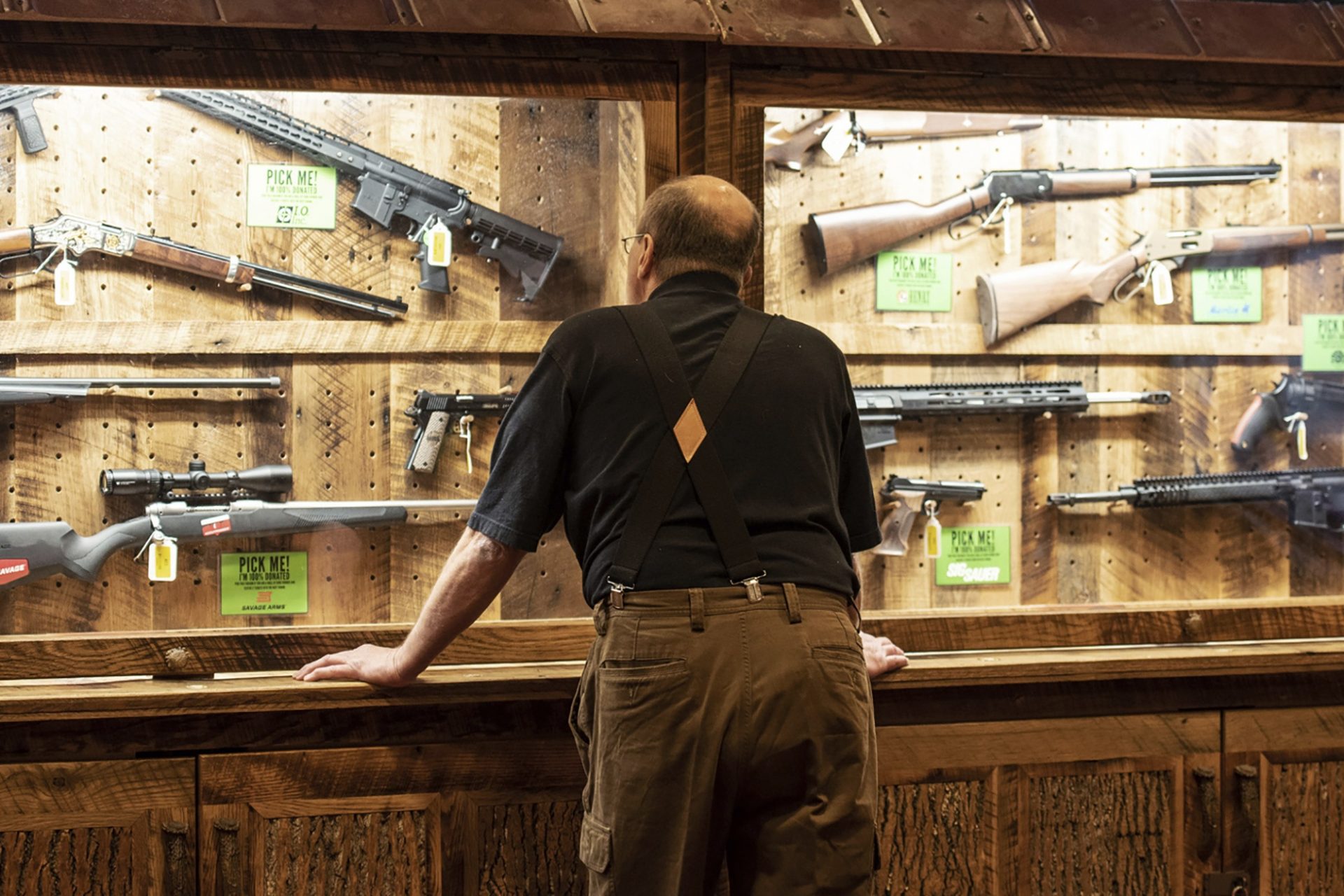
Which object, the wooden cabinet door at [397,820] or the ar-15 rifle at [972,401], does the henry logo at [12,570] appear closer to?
the wooden cabinet door at [397,820]

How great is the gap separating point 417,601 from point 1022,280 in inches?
64.1

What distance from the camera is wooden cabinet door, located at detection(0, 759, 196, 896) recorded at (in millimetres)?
2059

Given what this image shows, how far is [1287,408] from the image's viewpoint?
2.87 m

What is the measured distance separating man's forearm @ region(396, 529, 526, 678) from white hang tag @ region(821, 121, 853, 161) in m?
1.33

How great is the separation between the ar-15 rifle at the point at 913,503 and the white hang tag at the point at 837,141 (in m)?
0.79

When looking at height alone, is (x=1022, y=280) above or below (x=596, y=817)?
above

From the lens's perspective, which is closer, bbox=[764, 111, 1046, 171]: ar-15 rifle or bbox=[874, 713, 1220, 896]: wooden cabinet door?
bbox=[874, 713, 1220, 896]: wooden cabinet door

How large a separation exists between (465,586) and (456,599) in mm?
34

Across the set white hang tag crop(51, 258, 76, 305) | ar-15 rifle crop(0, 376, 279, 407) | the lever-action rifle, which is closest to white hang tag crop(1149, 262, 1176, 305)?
the lever-action rifle

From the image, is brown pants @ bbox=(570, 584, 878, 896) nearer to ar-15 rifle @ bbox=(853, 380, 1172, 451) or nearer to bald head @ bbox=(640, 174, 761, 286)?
bald head @ bbox=(640, 174, 761, 286)

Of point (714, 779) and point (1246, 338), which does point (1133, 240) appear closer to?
point (1246, 338)

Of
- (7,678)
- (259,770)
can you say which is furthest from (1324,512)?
(7,678)

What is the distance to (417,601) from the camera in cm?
253

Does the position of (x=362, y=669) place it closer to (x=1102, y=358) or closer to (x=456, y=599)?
(x=456, y=599)
